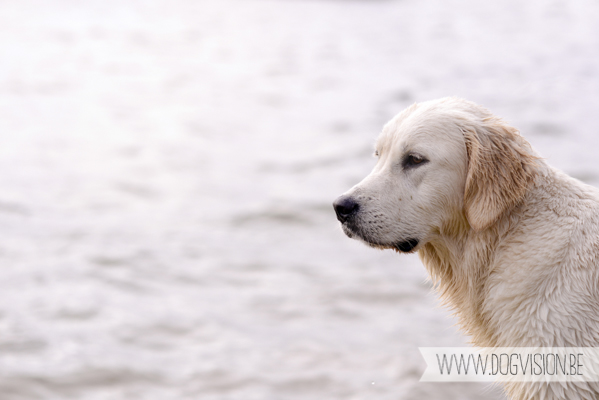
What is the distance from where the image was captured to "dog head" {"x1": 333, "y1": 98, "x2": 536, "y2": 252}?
3.60m

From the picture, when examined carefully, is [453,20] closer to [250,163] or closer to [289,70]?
[289,70]

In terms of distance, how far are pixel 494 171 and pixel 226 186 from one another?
6.81 meters

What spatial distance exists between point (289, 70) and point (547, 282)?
13730 mm

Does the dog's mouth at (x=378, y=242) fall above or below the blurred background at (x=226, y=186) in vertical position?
below

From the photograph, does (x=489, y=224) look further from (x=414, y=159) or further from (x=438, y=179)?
(x=414, y=159)

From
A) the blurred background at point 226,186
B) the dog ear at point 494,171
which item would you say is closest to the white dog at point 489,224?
the dog ear at point 494,171

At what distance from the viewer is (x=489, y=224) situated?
3.58m

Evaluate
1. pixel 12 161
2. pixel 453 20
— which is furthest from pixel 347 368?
pixel 453 20

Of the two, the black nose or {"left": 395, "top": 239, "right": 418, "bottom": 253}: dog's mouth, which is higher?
the black nose

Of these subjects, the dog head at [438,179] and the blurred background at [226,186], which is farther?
the blurred background at [226,186]

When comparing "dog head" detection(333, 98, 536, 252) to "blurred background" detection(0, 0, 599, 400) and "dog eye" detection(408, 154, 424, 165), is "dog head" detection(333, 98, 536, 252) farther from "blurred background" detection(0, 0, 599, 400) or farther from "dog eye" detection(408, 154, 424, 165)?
"blurred background" detection(0, 0, 599, 400)

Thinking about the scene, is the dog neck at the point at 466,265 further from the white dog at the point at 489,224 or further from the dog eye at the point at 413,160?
the dog eye at the point at 413,160

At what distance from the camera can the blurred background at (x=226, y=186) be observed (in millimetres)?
5941

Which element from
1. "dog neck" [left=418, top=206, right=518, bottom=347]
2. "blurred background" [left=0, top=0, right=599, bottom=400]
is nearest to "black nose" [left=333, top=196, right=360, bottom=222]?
"dog neck" [left=418, top=206, right=518, bottom=347]
